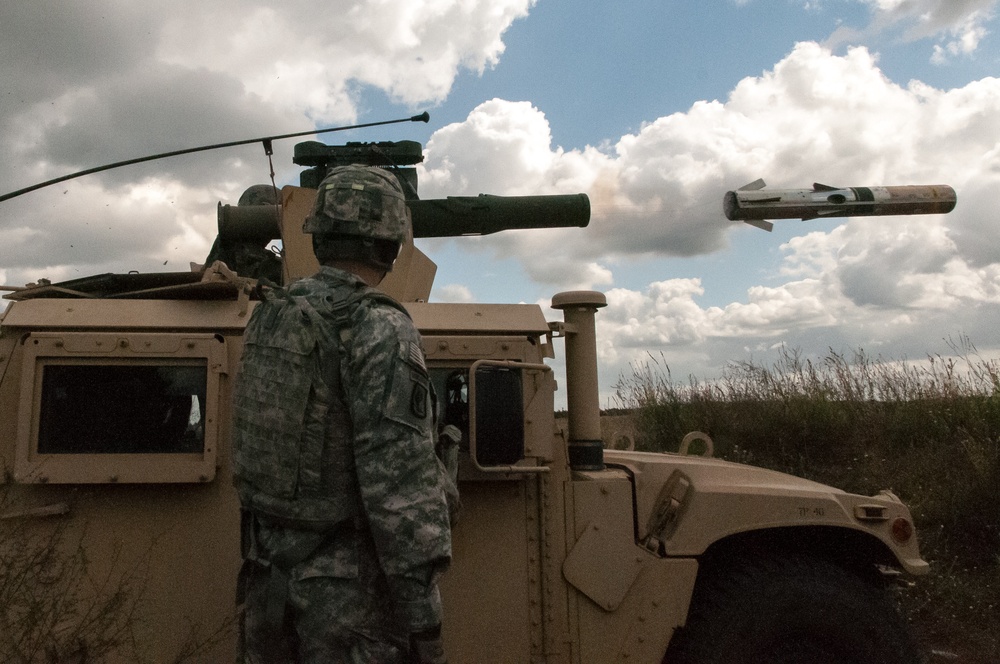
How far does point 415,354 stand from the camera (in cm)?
223

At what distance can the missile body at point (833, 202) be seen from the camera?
26.4 feet

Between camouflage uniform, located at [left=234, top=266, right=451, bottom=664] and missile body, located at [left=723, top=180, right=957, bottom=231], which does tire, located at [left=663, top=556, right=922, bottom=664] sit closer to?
camouflage uniform, located at [left=234, top=266, right=451, bottom=664]

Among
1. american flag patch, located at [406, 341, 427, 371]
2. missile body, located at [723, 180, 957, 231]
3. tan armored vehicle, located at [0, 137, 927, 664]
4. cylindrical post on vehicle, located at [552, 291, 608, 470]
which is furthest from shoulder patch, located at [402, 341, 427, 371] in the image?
missile body, located at [723, 180, 957, 231]

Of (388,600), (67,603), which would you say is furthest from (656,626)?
(67,603)

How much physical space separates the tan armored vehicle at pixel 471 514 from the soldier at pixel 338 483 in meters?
0.43

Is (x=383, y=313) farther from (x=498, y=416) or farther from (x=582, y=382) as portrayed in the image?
(x=582, y=382)

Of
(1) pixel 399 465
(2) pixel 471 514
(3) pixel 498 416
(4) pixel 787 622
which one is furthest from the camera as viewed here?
(4) pixel 787 622

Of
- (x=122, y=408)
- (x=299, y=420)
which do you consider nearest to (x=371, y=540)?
(x=299, y=420)

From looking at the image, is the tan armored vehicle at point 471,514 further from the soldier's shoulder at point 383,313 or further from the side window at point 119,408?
the soldier's shoulder at point 383,313

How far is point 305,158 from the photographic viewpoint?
5207 millimetres

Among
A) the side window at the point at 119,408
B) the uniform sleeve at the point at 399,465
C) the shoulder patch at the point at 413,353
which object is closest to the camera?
the uniform sleeve at the point at 399,465

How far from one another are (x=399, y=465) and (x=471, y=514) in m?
1.04

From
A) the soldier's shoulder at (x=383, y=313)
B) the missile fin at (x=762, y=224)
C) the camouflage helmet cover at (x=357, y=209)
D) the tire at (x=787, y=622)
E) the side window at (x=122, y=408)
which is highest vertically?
the missile fin at (x=762, y=224)

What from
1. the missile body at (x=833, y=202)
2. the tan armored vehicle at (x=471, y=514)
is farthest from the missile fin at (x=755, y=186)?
the tan armored vehicle at (x=471, y=514)
